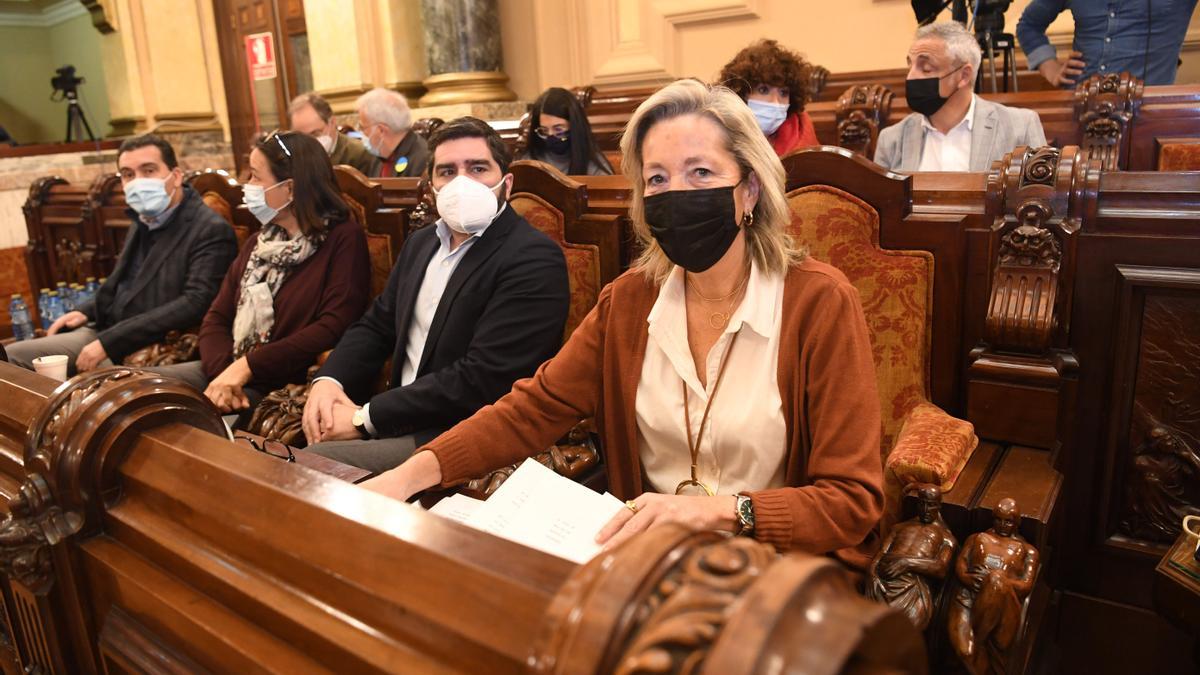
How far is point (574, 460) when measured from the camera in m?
1.81

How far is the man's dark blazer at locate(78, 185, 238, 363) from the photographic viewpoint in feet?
11.1

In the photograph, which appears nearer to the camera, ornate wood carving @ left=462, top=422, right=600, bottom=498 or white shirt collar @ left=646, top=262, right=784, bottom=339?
white shirt collar @ left=646, top=262, right=784, bottom=339

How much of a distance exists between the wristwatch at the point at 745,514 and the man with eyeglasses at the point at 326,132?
148 inches

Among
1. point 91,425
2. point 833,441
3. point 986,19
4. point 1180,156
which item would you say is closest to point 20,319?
point 91,425

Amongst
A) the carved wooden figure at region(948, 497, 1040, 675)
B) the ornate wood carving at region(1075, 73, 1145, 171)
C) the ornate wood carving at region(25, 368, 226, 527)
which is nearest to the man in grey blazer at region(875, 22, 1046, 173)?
the ornate wood carving at region(1075, 73, 1145, 171)

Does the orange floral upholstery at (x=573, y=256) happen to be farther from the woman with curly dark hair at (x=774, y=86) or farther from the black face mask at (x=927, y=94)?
the black face mask at (x=927, y=94)

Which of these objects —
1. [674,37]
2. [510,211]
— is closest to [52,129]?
[674,37]

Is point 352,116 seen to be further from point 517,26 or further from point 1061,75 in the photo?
point 1061,75

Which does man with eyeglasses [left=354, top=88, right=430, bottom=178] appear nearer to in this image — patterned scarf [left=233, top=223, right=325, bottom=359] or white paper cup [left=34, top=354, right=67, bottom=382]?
patterned scarf [left=233, top=223, right=325, bottom=359]

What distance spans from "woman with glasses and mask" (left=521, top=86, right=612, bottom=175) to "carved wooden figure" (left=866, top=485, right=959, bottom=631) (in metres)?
2.39

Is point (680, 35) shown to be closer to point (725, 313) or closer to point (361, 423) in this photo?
point (361, 423)

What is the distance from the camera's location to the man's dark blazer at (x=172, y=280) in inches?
134

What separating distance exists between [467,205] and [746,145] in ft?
3.18

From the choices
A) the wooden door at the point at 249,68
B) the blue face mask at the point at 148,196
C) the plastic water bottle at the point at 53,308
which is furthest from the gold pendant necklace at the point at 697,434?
the wooden door at the point at 249,68
